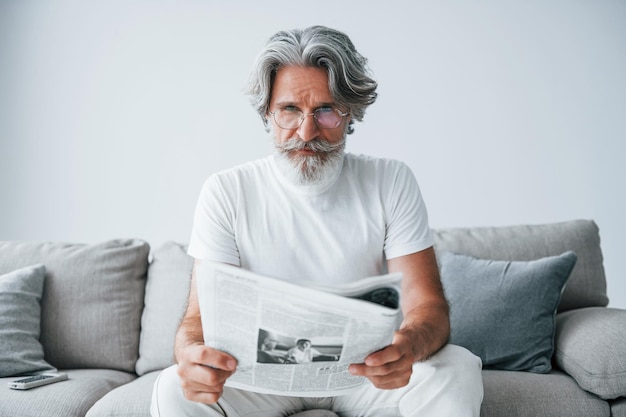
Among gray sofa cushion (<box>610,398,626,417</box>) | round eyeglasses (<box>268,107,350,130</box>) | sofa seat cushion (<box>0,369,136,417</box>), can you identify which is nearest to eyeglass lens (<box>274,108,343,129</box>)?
round eyeglasses (<box>268,107,350,130</box>)

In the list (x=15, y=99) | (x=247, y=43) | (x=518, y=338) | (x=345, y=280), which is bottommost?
(x=518, y=338)

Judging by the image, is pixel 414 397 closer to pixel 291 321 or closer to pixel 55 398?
pixel 291 321

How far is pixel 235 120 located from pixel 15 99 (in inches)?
41.4

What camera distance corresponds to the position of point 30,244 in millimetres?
2447

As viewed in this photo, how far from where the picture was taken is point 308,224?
5.45 feet

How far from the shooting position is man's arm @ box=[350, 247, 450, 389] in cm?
119

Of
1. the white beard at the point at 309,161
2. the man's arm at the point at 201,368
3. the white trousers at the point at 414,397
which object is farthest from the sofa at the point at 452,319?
the white beard at the point at 309,161

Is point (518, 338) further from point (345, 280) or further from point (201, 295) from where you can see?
point (201, 295)

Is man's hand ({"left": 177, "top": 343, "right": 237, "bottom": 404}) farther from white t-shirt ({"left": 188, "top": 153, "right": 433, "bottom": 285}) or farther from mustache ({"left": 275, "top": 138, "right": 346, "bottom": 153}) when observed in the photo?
mustache ({"left": 275, "top": 138, "right": 346, "bottom": 153})

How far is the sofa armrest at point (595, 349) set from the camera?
1.82m

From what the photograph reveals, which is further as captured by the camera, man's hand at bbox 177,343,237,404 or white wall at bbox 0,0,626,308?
white wall at bbox 0,0,626,308

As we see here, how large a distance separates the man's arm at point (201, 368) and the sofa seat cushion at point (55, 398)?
682mm

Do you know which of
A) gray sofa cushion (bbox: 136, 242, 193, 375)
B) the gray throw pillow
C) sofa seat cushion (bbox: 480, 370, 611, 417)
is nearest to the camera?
sofa seat cushion (bbox: 480, 370, 611, 417)

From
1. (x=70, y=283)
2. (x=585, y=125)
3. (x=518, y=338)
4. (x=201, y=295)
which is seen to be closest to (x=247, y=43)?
(x=70, y=283)
